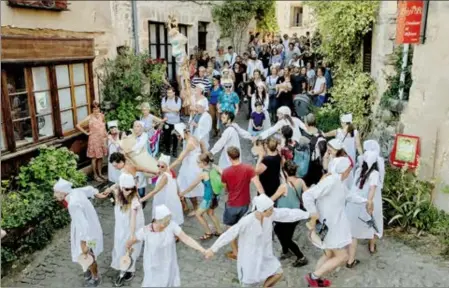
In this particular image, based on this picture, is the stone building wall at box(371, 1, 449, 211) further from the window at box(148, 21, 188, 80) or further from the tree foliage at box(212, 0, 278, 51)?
the tree foliage at box(212, 0, 278, 51)

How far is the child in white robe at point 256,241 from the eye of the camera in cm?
496

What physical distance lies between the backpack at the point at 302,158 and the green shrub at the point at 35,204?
12.0ft

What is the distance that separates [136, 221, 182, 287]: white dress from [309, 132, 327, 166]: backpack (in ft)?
10.3

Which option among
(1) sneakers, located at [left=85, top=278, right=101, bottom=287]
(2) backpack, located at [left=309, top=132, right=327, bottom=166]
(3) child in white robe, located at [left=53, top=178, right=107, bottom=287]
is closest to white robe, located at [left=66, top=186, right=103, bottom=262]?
(3) child in white robe, located at [left=53, top=178, right=107, bottom=287]

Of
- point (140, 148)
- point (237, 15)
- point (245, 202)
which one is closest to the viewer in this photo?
point (245, 202)

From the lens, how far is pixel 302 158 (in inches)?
282

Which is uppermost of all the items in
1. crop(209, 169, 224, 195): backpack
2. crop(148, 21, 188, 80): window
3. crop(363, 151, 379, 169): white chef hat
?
crop(148, 21, 188, 80): window

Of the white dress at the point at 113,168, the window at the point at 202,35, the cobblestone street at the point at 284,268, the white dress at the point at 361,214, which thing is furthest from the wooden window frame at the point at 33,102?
the window at the point at 202,35

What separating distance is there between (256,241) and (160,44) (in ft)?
30.0

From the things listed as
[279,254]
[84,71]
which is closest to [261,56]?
[84,71]

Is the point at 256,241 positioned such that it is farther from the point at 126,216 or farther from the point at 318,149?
the point at 318,149

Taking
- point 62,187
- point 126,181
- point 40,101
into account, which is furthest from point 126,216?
point 40,101

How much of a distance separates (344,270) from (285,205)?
1.18 metres

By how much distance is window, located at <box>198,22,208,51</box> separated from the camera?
1536 cm
